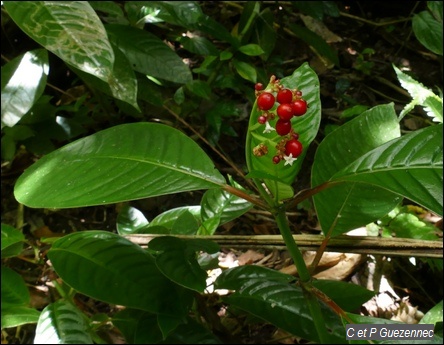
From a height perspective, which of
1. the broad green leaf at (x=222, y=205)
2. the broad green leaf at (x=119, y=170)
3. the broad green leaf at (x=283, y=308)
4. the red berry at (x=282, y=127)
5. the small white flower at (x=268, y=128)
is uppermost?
the red berry at (x=282, y=127)

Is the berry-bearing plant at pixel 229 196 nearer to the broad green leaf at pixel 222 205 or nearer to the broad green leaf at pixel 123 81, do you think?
the broad green leaf at pixel 222 205

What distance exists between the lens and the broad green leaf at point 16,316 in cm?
102

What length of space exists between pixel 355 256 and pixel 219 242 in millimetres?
593

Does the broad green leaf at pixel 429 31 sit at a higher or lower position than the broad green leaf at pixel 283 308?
higher

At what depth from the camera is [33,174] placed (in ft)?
2.80

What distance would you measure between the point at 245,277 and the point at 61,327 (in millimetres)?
362

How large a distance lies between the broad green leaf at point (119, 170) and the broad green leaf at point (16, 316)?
33cm

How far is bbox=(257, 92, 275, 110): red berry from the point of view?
723mm

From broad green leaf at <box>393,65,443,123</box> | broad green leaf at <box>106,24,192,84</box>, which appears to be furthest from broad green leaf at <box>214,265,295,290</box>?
broad green leaf at <box>106,24,192,84</box>

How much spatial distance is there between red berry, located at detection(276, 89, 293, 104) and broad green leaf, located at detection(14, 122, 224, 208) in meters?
0.16

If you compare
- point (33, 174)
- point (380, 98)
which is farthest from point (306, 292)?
point (380, 98)

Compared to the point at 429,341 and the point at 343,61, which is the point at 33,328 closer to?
the point at 429,341

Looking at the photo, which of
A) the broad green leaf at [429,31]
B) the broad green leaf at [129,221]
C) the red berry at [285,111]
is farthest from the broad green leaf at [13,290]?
the broad green leaf at [429,31]

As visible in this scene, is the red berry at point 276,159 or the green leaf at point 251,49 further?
the green leaf at point 251,49
